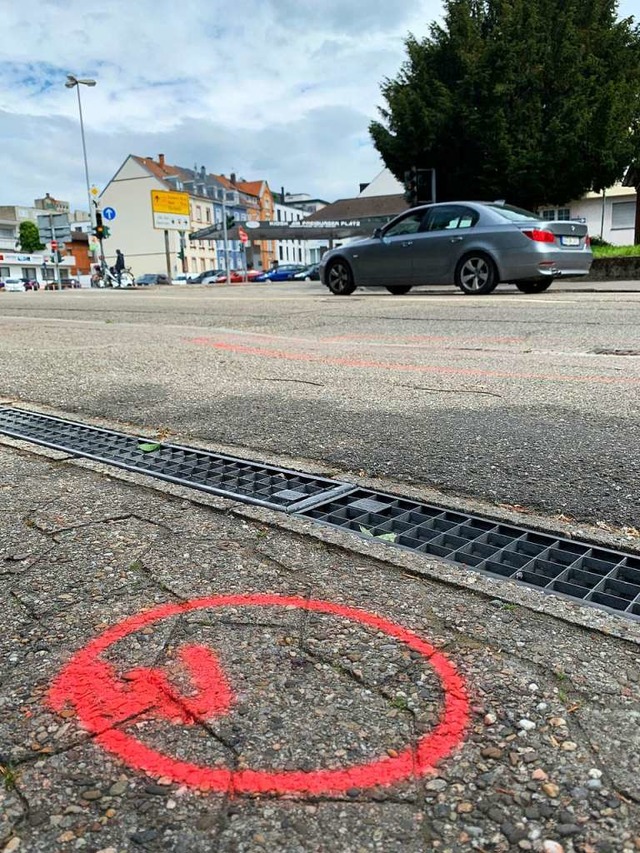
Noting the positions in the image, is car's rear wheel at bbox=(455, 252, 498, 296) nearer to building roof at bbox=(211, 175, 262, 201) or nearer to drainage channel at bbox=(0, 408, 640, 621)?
drainage channel at bbox=(0, 408, 640, 621)

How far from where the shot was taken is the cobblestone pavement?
1407mm

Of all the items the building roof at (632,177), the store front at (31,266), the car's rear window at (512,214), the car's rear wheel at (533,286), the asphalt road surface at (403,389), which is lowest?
the asphalt road surface at (403,389)

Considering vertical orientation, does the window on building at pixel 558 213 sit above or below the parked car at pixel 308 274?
above

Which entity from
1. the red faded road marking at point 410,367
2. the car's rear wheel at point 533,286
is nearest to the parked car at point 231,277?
the car's rear wheel at point 533,286

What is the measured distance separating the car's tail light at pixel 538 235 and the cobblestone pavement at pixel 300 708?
36.3ft

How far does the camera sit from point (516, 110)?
2877cm

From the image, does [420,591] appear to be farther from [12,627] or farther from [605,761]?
[12,627]

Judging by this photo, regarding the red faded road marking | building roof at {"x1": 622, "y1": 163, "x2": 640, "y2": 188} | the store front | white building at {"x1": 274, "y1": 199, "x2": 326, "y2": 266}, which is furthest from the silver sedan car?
white building at {"x1": 274, "y1": 199, "x2": 326, "y2": 266}

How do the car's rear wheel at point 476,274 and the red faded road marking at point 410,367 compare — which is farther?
the car's rear wheel at point 476,274

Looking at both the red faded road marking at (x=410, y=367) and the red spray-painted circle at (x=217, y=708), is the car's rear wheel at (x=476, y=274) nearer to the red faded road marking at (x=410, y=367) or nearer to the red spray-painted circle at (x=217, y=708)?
the red faded road marking at (x=410, y=367)

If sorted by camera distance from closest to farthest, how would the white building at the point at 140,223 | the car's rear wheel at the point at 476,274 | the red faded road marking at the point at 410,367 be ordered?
the red faded road marking at the point at 410,367, the car's rear wheel at the point at 476,274, the white building at the point at 140,223

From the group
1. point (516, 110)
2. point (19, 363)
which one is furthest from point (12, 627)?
point (516, 110)

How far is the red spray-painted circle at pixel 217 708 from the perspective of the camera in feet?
4.97

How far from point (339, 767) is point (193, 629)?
0.72 meters
